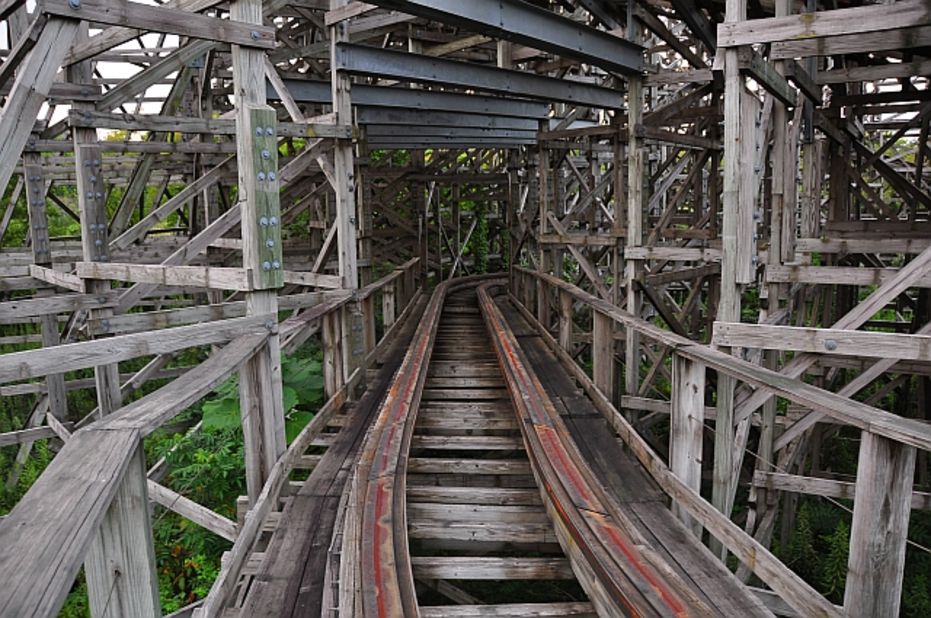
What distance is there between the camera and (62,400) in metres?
9.16

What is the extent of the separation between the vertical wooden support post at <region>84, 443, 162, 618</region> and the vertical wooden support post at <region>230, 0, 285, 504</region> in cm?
239

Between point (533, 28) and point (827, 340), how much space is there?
4.23 meters

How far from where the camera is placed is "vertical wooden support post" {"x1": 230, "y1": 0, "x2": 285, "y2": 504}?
13.8 feet

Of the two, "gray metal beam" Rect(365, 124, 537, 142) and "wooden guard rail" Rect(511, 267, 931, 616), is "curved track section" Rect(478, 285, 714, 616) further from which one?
"gray metal beam" Rect(365, 124, 537, 142)

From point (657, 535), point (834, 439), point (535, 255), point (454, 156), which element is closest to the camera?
point (657, 535)

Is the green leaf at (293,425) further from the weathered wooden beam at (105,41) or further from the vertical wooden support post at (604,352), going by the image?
the weathered wooden beam at (105,41)

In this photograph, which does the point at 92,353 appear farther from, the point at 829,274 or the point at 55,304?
the point at 829,274

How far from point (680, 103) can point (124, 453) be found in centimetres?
822

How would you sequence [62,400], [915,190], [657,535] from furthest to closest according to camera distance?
1. [62,400]
2. [915,190]
3. [657,535]

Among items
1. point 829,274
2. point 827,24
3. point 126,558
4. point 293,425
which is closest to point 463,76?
point 293,425

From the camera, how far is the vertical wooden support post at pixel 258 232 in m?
4.20

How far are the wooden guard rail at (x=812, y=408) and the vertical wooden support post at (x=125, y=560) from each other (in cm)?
231

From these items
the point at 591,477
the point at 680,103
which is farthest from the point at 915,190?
the point at 591,477

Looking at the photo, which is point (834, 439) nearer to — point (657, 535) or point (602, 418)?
point (602, 418)
